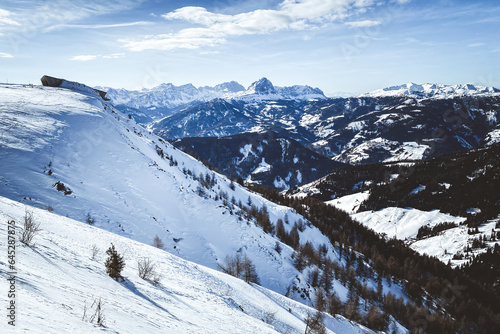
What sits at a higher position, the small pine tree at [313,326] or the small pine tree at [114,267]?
the small pine tree at [114,267]

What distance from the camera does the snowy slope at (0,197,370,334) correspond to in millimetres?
10180

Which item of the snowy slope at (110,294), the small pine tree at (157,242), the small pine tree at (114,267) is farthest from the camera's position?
the small pine tree at (157,242)

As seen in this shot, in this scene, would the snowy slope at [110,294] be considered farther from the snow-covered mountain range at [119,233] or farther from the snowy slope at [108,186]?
Answer: the snowy slope at [108,186]

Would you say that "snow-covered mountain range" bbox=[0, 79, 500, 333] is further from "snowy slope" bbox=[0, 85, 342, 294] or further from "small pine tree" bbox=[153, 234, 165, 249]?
"small pine tree" bbox=[153, 234, 165, 249]

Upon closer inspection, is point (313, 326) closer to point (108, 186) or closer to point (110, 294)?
point (110, 294)

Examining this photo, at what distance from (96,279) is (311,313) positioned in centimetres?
3581

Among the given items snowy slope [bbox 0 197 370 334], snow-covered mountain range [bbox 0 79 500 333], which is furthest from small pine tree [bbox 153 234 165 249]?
snowy slope [bbox 0 197 370 334]

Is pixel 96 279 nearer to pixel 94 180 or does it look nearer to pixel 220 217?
pixel 94 180

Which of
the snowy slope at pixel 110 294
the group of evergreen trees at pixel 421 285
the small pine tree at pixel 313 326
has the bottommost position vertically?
the group of evergreen trees at pixel 421 285

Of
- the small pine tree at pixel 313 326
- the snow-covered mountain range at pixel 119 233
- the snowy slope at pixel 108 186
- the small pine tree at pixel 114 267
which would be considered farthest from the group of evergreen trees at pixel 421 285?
Answer: the small pine tree at pixel 114 267

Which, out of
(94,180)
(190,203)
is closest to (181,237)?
(190,203)

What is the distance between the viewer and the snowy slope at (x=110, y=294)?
1018cm

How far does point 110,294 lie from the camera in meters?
15.4

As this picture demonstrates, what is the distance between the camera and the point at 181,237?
49344mm
